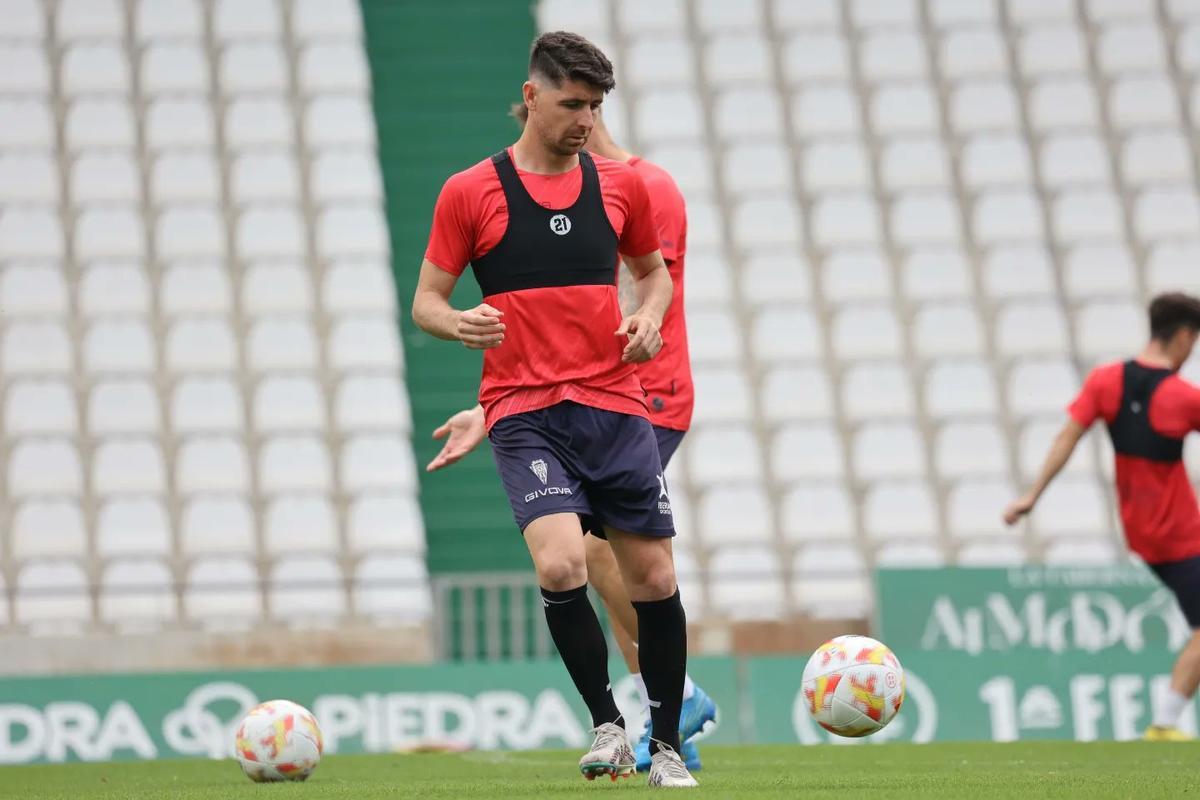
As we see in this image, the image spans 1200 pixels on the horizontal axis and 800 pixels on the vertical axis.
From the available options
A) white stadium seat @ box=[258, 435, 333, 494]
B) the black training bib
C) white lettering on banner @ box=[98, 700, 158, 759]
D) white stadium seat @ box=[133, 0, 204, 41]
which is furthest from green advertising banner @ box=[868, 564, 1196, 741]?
white stadium seat @ box=[133, 0, 204, 41]

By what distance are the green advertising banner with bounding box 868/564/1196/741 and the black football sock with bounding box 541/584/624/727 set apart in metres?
5.74

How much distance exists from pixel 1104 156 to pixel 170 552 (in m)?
10.7

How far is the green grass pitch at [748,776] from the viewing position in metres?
5.05

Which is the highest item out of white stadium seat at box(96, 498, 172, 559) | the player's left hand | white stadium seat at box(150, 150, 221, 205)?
white stadium seat at box(150, 150, 221, 205)

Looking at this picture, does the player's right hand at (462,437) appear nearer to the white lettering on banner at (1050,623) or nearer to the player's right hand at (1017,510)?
the player's right hand at (1017,510)

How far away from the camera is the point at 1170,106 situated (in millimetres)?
18609

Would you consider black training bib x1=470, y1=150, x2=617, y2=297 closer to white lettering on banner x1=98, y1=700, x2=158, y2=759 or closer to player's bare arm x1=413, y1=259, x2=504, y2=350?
player's bare arm x1=413, y1=259, x2=504, y2=350

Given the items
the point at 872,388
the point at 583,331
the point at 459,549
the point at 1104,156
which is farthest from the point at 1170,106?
the point at 583,331

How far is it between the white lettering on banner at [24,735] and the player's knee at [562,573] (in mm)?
6375

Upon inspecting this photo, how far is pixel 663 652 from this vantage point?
5008mm

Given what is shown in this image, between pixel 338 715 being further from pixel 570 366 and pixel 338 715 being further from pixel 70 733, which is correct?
pixel 570 366

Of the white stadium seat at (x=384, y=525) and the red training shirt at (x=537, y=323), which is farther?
the white stadium seat at (x=384, y=525)

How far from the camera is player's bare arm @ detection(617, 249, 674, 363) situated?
15.9ft

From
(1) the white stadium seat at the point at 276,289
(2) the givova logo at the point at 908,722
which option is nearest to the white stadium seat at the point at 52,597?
(1) the white stadium seat at the point at 276,289
